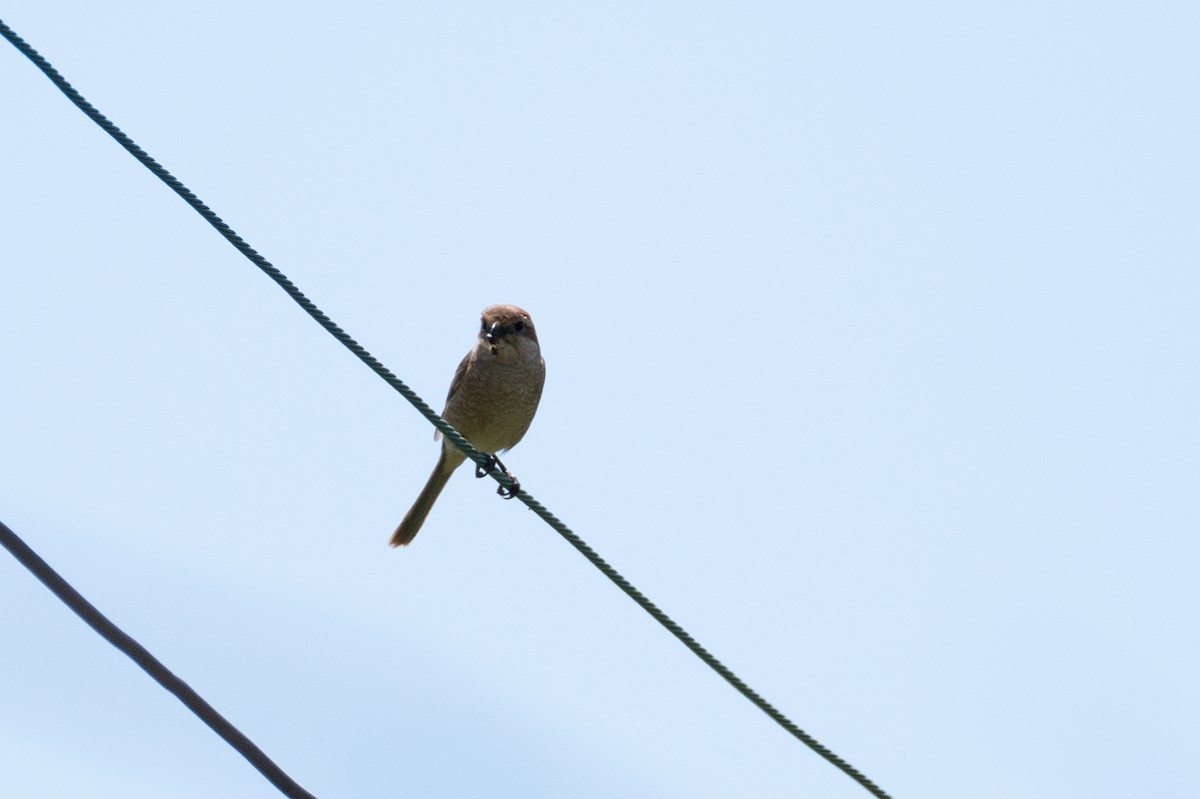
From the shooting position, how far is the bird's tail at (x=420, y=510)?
8.80m

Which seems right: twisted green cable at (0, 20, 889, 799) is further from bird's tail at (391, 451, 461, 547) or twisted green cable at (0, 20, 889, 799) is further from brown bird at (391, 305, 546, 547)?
bird's tail at (391, 451, 461, 547)

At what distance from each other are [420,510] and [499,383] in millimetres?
1321

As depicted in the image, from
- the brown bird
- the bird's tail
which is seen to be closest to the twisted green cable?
the brown bird

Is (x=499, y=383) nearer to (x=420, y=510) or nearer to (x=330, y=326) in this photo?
(x=420, y=510)

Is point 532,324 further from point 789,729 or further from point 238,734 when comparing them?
point 238,734

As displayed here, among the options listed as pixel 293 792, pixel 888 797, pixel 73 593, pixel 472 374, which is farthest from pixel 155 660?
pixel 472 374

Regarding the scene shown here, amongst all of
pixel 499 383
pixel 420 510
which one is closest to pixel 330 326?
pixel 499 383

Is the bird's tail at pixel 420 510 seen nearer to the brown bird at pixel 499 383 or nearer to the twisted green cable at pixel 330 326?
the brown bird at pixel 499 383

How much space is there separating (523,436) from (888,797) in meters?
4.66

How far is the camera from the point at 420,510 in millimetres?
8828

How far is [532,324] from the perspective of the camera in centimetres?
834

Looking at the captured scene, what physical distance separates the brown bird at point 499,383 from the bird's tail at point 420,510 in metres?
0.58

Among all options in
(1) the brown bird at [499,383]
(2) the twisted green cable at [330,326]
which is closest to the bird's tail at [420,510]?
(1) the brown bird at [499,383]

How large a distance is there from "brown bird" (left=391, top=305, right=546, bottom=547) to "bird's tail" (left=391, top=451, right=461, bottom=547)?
58 centimetres
